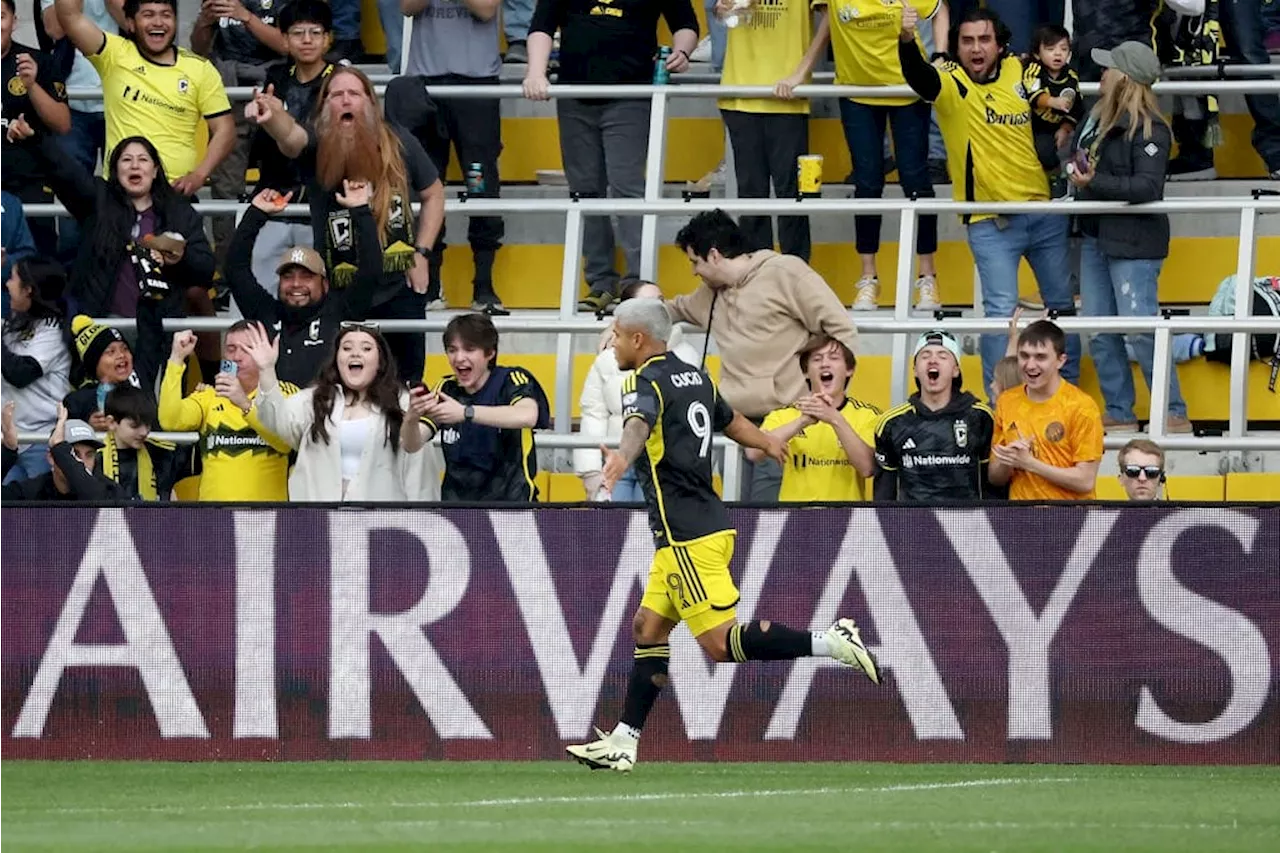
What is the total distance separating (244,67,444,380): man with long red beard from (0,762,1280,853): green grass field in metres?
3.33

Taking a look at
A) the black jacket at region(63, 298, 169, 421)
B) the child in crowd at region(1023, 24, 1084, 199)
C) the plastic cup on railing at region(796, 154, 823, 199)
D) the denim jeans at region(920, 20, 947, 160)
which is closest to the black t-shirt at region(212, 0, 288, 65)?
the black jacket at region(63, 298, 169, 421)

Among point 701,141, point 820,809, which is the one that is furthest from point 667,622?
point 701,141

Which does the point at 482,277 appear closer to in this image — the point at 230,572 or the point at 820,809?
the point at 230,572

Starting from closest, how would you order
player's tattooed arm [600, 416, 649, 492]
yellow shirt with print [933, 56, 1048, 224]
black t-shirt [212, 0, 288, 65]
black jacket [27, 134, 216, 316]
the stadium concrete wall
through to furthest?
player's tattooed arm [600, 416, 649, 492] < the stadium concrete wall < black jacket [27, 134, 216, 316] < yellow shirt with print [933, 56, 1048, 224] < black t-shirt [212, 0, 288, 65]

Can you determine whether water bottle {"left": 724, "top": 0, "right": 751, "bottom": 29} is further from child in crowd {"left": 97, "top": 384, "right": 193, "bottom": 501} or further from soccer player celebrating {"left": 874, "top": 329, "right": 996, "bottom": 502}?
child in crowd {"left": 97, "top": 384, "right": 193, "bottom": 501}

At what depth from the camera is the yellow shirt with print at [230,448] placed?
1203cm

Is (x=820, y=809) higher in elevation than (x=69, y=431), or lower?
lower

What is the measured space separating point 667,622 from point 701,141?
6.68 metres

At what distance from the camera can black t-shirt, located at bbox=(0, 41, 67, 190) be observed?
47.2 ft

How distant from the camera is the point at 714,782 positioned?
9.78 metres

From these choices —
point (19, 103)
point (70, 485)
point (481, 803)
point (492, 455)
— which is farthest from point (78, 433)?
point (481, 803)

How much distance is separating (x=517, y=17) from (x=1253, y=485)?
6084 millimetres

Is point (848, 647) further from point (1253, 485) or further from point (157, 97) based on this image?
point (157, 97)

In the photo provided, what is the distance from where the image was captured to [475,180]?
1463cm
